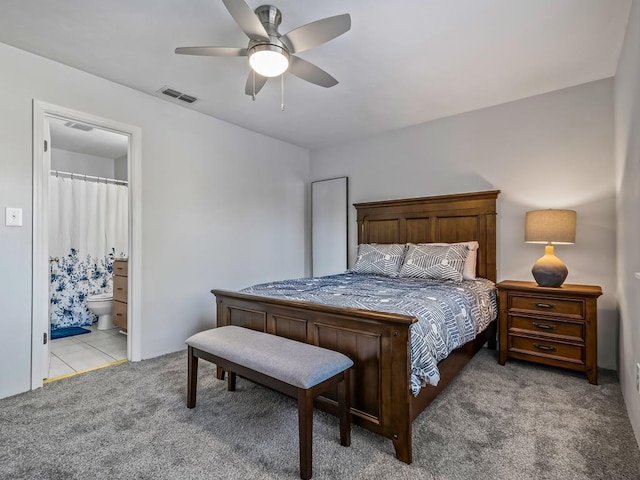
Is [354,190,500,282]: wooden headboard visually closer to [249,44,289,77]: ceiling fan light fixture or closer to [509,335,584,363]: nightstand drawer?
[509,335,584,363]: nightstand drawer

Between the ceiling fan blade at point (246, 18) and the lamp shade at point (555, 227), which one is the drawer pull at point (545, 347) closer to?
the lamp shade at point (555, 227)

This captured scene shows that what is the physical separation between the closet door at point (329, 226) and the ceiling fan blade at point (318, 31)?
104 inches

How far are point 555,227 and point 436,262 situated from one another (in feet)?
3.22

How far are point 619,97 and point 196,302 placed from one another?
409 centimetres

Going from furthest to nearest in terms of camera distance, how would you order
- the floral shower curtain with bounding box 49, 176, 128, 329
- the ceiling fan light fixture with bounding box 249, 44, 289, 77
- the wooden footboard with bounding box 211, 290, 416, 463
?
the floral shower curtain with bounding box 49, 176, 128, 329
the ceiling fan light fixture with bounding box 249, 44, 289, 77
the wooden footboard with bounding box 211, 290, 416, 463

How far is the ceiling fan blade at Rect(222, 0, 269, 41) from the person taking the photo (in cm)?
164

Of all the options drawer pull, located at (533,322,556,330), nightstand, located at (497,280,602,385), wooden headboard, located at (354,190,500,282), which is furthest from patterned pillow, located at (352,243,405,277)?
drawer pull, located at (533,322,556,330)

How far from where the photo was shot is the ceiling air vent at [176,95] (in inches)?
118

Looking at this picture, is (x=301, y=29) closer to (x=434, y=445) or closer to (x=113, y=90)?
(x=113, y=90)

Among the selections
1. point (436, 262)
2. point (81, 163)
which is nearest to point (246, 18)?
point (436, 262)

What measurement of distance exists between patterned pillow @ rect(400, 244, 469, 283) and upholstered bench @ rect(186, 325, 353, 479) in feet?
5.59

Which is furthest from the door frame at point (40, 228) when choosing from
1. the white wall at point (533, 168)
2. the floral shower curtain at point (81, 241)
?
the white wall at point (533, 168)

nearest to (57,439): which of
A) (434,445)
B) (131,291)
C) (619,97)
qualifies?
(131,291)

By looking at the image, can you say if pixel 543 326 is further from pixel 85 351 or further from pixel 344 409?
pixel 85 351
